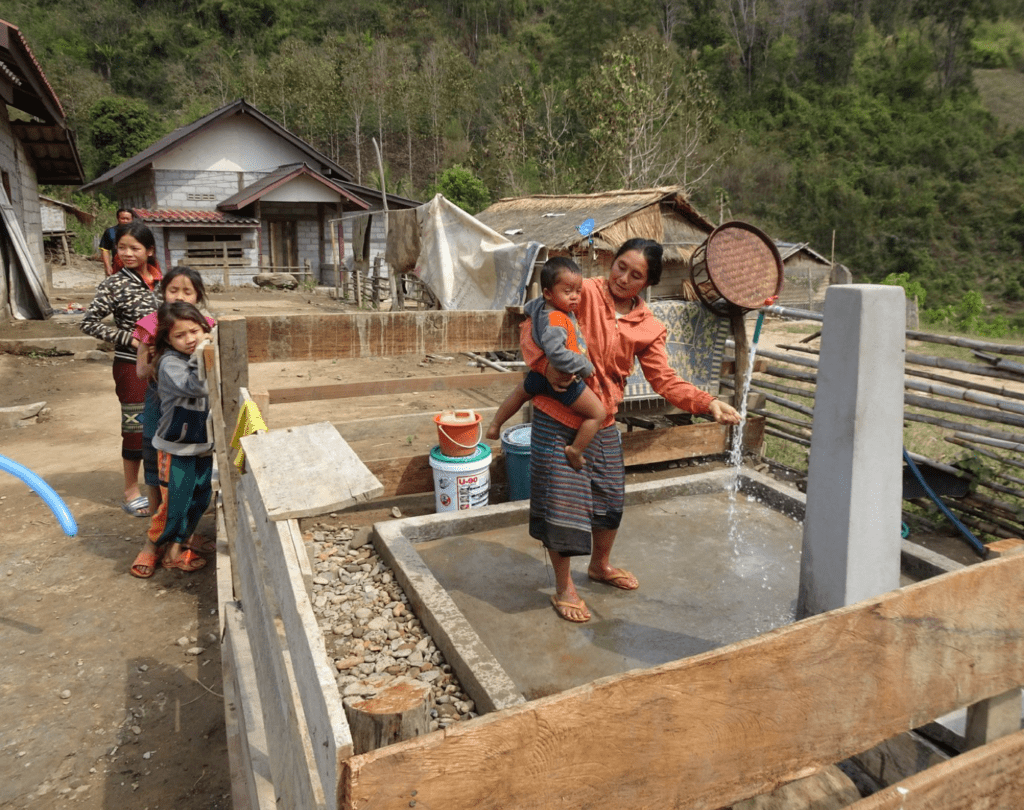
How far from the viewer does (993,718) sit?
1634 millimetres

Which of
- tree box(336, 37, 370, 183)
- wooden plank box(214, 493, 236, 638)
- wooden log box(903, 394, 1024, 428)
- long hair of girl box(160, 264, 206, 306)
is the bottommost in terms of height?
wooden plank box(214, 493, 236, 638)

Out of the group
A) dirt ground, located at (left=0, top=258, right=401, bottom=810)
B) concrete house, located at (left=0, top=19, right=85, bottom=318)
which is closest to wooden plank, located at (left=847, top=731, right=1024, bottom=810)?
dirt ground, located at (left=0, top=258, right=401, bottom=810)

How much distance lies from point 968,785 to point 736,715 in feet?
2.17

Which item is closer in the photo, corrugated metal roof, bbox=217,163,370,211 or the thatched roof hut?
the thatched roof hut

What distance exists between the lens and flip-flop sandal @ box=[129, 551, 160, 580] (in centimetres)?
440

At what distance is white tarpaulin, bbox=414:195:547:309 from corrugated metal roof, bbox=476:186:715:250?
5.03 ft

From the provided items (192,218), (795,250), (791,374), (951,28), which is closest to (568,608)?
(791,374)

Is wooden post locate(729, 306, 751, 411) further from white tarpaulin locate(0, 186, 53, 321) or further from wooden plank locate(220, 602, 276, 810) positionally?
white tarpaulin locate(0, 186, 53, 321)

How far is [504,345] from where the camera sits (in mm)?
4684

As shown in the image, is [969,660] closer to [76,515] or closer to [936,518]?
[936,518]

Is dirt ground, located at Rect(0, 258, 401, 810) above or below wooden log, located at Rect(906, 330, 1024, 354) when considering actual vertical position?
below

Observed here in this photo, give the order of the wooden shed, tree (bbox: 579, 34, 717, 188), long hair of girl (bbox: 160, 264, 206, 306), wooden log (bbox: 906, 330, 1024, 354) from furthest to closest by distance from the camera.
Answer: tree (bbox: 579, 34, 717, 188)
the wooden shed
wooden log (bbox: 906, 330, 1024, 354)
long hair of girl (bbox: 160, 264, 206, 306)

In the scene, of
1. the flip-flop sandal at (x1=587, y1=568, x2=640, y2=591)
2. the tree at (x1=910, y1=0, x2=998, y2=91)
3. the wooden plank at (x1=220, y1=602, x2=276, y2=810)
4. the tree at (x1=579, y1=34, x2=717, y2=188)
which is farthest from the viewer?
the tree at (x1=910, y1=0, x2=998, y2=91)

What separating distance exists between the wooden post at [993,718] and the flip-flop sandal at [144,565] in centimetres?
421
